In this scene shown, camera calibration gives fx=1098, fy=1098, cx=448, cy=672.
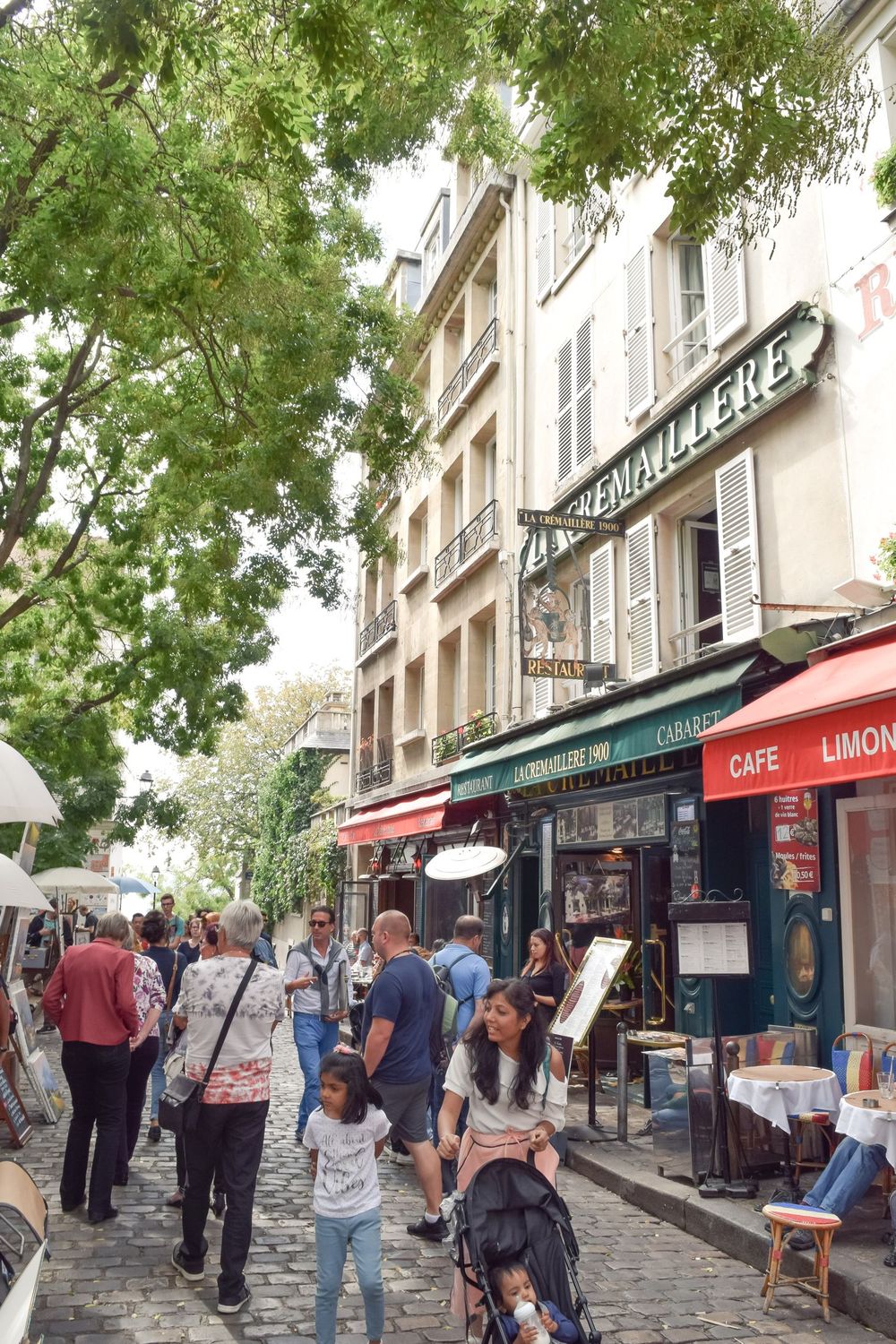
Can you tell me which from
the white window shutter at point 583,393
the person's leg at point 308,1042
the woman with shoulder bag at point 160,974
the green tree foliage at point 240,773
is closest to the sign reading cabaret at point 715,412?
the white window shutter at point 583,393

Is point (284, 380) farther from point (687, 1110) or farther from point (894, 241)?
point (687, 1110)

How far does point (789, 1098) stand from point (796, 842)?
2.28 meters

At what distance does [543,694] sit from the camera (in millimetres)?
14117

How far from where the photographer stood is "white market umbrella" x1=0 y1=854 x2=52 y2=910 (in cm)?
741

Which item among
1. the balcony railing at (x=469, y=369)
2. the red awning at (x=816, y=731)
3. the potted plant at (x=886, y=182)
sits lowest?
the red awning at (x=816, y=731)

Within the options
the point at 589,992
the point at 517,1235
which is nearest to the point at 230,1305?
the point at 517,1235

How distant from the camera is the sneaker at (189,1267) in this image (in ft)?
17.0

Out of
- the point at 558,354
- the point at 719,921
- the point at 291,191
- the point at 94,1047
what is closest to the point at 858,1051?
the point at 719,921

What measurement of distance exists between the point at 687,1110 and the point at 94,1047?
3.68m

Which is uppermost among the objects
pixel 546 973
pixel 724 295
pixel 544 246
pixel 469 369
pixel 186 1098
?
pixel 544 246

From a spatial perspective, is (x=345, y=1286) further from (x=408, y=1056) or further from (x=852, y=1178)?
(x=852, y=1178)

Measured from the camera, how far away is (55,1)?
526cm

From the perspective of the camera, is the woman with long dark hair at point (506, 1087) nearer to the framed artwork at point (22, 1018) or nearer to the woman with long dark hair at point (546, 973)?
the woman with long dark hair at point (546, 973)

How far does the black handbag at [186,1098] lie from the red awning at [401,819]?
1052 cm
